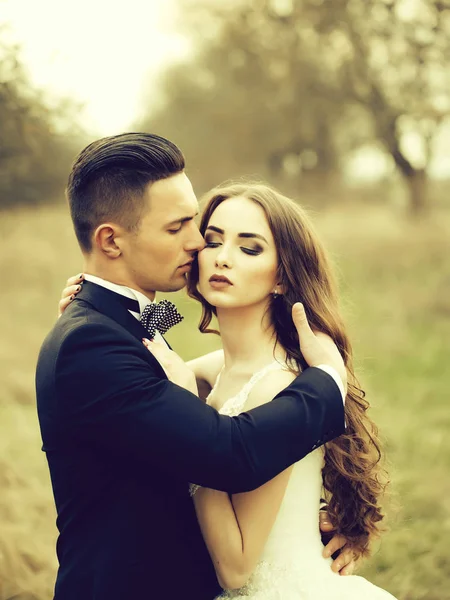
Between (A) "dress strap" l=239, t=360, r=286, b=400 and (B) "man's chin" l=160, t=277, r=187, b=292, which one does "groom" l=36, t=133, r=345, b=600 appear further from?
(A) "dress strap" l=239, t=360, r=286, b=400

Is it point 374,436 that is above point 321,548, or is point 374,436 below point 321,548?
above

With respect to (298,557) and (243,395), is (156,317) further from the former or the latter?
(298,557)

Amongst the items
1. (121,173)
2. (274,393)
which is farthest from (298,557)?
(121,173)

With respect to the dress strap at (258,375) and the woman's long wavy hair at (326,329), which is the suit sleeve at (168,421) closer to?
the dress strap at (258,375)

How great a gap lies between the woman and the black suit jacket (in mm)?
137

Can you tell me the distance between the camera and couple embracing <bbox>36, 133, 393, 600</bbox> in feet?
7.75

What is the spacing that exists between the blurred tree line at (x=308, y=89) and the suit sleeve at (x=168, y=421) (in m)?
11.1

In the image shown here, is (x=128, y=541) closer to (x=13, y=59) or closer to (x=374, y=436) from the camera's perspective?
(x=374, y=436)

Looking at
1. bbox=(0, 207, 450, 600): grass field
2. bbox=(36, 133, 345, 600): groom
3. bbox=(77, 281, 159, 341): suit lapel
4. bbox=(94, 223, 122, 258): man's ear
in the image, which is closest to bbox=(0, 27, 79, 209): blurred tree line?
bbox=(0, 207, 450, 600): grass field

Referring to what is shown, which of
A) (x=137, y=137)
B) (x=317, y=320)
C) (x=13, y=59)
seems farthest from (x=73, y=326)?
(x=13, y=59)

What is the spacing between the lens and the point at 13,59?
509 centimetres

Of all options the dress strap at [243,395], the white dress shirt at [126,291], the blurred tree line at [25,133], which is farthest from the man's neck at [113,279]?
the blurred tree line at [25,133]

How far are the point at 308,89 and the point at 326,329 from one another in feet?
40.8

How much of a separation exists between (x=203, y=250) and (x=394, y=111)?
38.9 feet
